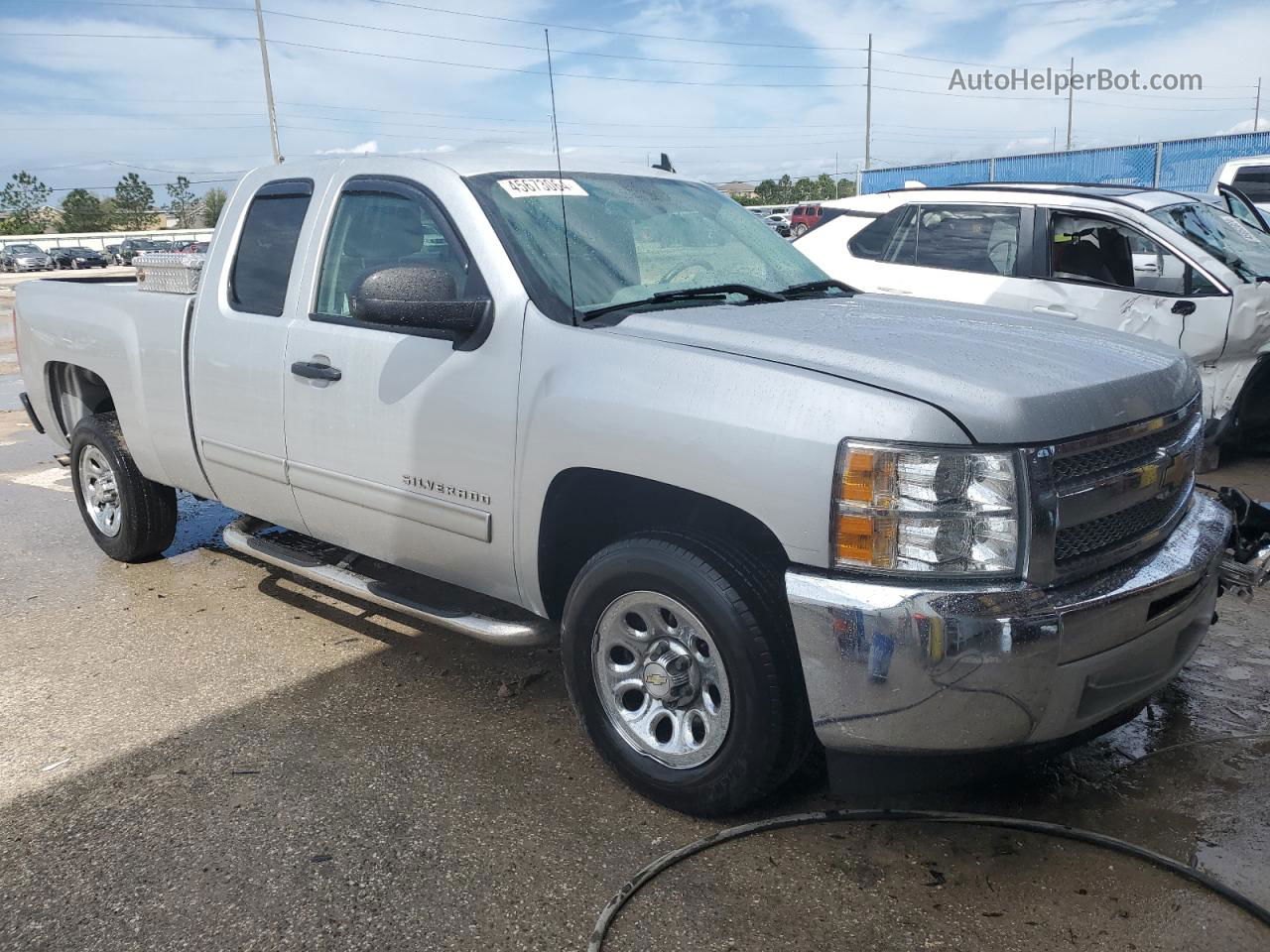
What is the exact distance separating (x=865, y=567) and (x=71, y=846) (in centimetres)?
231

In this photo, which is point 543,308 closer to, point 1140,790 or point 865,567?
point 865,567

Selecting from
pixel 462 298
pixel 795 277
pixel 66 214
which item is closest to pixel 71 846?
pixel 462 298

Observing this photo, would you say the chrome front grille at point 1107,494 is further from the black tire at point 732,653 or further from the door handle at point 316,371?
the door handle at point 316,371

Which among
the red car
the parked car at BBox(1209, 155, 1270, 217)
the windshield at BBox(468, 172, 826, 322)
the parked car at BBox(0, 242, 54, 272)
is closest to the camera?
the windshield at BBox(468, 172, 826, 322)

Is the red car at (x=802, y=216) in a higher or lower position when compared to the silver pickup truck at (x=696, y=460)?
higher

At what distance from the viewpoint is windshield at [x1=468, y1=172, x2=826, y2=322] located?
336cm

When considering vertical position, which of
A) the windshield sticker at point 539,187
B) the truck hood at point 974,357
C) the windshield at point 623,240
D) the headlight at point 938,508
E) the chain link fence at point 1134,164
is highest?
the chain link fence at point 1134,164

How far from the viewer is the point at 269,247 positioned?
14.0ft

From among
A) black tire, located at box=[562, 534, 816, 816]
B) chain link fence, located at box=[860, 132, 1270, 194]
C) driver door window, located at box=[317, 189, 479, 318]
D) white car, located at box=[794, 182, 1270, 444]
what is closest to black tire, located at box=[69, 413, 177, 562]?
driver door window, located at box=[317, 189, 479, 318]

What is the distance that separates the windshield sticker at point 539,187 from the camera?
3598 millimetres

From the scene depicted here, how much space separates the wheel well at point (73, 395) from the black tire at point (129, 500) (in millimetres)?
174

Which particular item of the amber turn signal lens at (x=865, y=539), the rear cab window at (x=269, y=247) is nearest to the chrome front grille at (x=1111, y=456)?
the amber turn signal lens at (x=865, y=539)

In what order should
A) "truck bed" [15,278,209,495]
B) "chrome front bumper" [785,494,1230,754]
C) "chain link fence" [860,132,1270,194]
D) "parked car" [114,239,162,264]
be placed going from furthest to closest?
1. "parked car" [114,239,162,264]
2. "chain link fence" [860,132,1270,194]
3. "truck bed" [15,278,209,495]
4. "chrome front bumper" [785,494,1230,754]

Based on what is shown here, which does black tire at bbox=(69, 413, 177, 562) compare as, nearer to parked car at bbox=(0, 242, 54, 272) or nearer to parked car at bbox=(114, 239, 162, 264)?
parked car at bbox=(0, 242, 54, 272)
